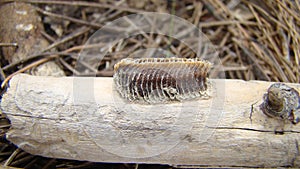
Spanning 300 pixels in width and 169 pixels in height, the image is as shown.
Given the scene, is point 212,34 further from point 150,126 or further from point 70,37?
point 150,126

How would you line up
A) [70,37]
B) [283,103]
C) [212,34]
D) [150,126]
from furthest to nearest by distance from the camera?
[212,34], [70,37], [150,126], [283,103]

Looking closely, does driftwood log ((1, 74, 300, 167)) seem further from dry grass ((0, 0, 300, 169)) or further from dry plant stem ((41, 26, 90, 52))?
dry plant stem ((41, 26, 90, 52))

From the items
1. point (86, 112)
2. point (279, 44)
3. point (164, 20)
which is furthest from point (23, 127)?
point (279, 44)

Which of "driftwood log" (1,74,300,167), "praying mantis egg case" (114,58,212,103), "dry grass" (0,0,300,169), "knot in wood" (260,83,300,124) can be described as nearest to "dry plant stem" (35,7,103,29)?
"dry grass" (0,0,300,169)

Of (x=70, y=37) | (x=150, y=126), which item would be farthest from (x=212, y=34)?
(x=150, y=126)

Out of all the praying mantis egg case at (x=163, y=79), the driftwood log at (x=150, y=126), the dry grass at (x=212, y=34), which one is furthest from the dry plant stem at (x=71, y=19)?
the praying mantis egg case at (x=163, y=79)

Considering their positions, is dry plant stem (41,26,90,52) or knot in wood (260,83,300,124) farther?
dry plant stem (41,26,90,52)
